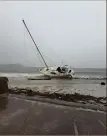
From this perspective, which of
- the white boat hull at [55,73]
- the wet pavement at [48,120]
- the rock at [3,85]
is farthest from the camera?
the white boat hull at [55,73]

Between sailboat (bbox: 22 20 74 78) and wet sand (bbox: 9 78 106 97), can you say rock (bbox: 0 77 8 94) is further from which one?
sailboat (bbox: 22 20 74 78)

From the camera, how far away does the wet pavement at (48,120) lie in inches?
189

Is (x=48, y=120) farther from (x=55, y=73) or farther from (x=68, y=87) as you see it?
(x=55, y=73)

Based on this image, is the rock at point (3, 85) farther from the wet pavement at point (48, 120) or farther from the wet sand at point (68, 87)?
the wet sand at point (68, 87)

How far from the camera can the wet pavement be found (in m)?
4.80

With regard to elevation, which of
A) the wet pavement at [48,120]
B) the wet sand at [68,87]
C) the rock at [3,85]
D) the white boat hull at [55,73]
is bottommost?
the white boat hull at [55,73]

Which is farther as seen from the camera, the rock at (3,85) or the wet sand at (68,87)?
the wet sand at (68,87)

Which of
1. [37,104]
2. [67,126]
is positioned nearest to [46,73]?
[37,104]

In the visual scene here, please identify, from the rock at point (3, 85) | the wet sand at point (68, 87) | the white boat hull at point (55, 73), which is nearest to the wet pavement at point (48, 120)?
the rock at point (3, 85)

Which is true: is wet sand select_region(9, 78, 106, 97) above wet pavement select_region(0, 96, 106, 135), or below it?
below

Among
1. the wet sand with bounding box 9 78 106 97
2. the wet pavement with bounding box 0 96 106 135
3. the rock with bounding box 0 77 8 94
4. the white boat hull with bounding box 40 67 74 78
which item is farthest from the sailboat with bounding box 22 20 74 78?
the wet pavement with bounding box 0 96 106 135

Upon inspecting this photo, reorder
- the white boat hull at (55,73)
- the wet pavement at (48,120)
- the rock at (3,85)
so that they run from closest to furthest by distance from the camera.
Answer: the wet pavement at (48,120), the rock at (3,85), the white boat hull at (55,73)

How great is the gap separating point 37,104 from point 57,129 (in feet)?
8.93

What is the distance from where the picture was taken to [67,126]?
514cm
